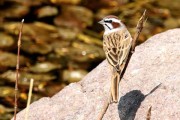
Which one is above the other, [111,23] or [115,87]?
[111,23]

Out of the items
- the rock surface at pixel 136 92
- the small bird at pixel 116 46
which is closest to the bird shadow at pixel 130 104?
the rock surface at pixel 136 92

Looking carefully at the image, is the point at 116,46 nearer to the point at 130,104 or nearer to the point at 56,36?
the point at 130,104

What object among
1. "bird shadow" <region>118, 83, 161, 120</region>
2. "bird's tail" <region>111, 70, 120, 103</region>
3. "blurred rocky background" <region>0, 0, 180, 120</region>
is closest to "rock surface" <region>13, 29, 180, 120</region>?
"bird shadow" <region>118, 83, 161, 120</region>

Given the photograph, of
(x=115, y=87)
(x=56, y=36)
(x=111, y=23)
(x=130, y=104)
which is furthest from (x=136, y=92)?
(x=56, y=36)

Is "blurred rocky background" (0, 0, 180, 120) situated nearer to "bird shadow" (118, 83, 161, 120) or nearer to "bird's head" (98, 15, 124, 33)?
"bird shadow" (118, 83, 161, 120)

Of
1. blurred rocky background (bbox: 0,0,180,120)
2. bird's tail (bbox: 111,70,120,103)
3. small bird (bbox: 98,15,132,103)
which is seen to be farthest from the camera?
blurred rocky background (bbox: 0,0,180,120)

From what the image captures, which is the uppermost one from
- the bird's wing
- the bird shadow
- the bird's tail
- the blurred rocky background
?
the bird's wing

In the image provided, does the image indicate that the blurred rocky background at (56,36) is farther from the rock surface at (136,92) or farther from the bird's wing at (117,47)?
the bird's wing at (117,47)

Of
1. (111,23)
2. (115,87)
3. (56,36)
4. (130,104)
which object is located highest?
(111,23)
